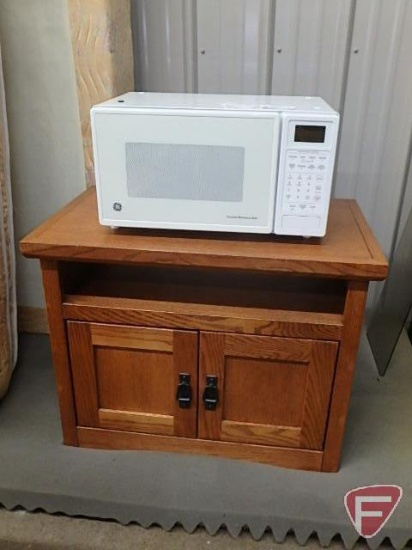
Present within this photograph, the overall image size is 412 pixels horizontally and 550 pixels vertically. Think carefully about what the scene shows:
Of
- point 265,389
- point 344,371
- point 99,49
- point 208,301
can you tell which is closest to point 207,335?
point 208,301

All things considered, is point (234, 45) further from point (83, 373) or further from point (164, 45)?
point (83, 373)

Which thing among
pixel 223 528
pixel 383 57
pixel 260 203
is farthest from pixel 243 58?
pixel 223 528

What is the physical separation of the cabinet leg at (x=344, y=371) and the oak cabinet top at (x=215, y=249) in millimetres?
61

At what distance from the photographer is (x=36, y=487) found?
113 centimetres

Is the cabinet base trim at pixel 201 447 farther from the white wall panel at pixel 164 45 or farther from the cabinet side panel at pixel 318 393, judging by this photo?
the white wall panel at pixel 164 45

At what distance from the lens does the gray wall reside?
130 cm

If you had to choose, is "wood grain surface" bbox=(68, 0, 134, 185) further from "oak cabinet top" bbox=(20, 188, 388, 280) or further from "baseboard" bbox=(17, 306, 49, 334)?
"baseboard" bbox=(17, 306, 49, 334)

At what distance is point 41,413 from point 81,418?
0.63ft

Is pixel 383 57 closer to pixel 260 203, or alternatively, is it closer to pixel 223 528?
pixel 260 203

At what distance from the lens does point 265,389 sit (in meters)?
1.12

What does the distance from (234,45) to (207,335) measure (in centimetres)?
Result: 86

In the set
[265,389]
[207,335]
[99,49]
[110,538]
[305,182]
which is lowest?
[110,538]

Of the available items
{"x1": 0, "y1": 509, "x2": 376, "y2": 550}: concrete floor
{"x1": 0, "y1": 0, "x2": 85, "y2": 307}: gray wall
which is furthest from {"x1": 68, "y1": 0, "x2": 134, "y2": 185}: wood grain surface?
{"x1": 0, "y1": 509, "x2": 376, "y2": 550}: concrete floor

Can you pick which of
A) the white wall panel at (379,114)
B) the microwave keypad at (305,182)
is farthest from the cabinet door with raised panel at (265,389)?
the white wall panel at (379,114)
